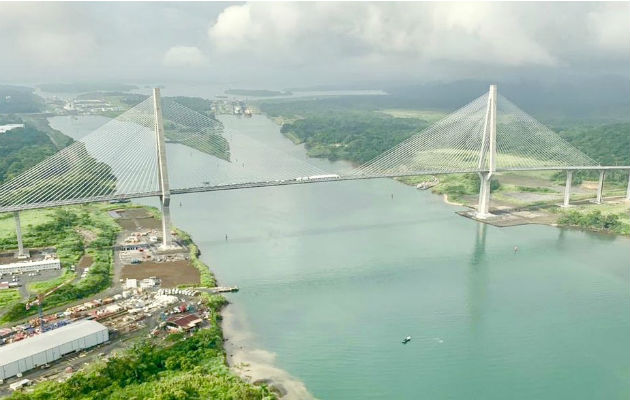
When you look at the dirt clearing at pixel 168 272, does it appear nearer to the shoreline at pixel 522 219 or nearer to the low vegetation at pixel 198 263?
the low vegetation at pixel 198 263

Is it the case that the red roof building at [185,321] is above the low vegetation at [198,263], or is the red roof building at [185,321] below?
below

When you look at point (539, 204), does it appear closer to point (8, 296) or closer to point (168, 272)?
point (168, 272)

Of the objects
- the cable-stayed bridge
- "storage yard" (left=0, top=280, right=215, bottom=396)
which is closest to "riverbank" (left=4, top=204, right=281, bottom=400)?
"storage yard" (left=0, top=280, right=215, bottom=396)

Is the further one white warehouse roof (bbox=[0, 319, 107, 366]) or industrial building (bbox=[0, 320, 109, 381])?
white warehouse roof (bbox=[0, 319, 107, 366])

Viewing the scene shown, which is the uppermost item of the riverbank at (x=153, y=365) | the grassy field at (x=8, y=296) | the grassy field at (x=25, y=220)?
the grassy field at (x=25, y=220)

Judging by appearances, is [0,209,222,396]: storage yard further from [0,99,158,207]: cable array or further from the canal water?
[0,99,158,207]: cable array

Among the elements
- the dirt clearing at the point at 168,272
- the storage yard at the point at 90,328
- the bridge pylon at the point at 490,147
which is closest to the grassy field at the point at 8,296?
the storage yard at the point at 90,328

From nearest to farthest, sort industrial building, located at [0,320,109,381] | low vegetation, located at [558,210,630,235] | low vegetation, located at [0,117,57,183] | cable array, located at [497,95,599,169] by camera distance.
→ industrial building, located at [0,320,109,381] < low vegetation, located at [558,210,630,235] < cable array, located at [497,95,599,169] < low vegetation, located at [0,117,57,183]
